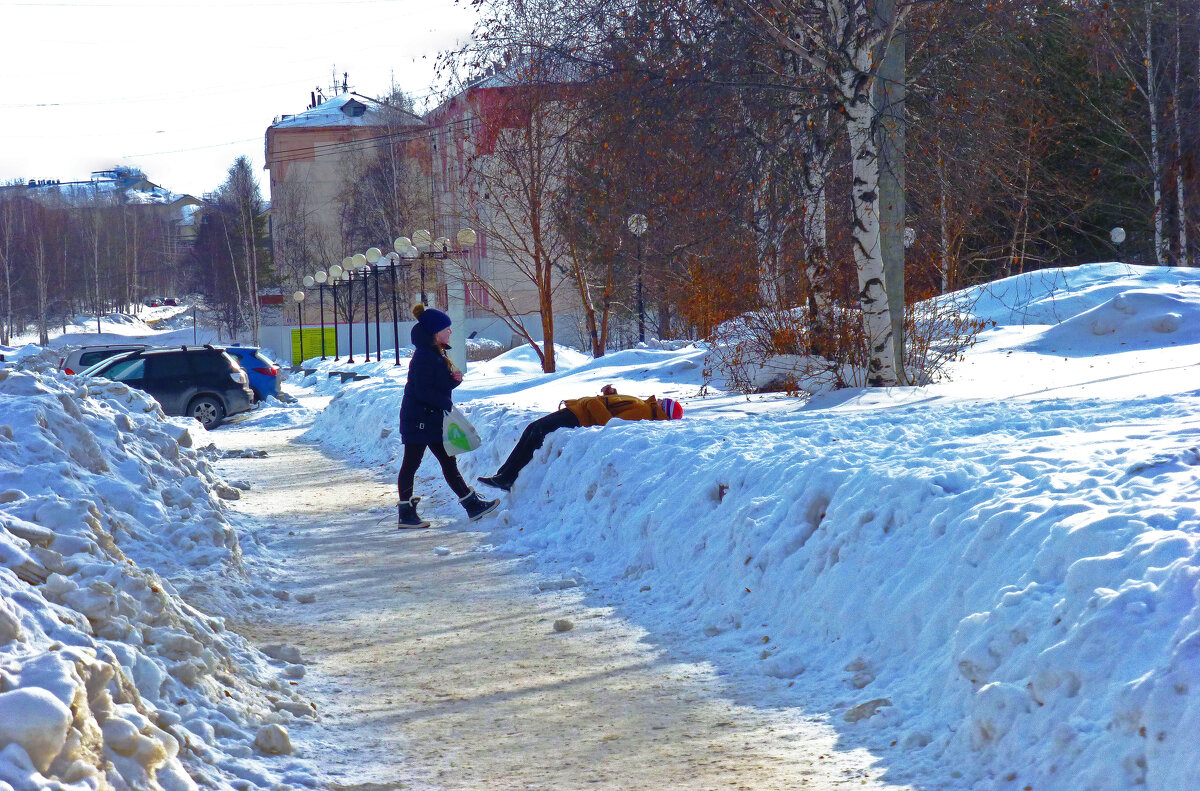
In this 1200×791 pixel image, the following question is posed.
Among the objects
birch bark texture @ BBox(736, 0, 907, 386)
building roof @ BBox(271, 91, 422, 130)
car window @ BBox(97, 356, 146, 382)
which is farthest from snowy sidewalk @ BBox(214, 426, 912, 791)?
building roof @ BBox(271, 91, 422, 130)

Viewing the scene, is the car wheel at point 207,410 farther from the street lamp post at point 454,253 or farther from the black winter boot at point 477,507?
the black winter boot at point 477,507

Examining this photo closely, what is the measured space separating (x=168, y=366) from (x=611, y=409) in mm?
13845

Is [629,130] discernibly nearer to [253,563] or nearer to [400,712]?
[253,563]

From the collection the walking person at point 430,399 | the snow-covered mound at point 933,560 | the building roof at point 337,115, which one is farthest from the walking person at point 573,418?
the building roof at point 337,115

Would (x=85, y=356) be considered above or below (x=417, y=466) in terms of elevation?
above

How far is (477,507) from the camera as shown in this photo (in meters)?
9.45

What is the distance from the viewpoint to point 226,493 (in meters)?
10.7

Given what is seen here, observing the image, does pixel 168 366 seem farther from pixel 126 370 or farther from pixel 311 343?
pixel 311 343

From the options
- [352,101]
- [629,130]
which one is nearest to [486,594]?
[629,130]

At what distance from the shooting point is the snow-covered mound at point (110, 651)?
3.03 meters

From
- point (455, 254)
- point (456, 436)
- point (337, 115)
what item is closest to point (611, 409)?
point (456, 436)

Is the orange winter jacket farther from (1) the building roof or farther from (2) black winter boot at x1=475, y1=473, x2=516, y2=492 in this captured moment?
(1) the building roof

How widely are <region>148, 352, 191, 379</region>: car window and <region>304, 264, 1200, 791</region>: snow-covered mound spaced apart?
45.1ft

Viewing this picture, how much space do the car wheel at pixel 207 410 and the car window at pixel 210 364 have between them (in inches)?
20.2
